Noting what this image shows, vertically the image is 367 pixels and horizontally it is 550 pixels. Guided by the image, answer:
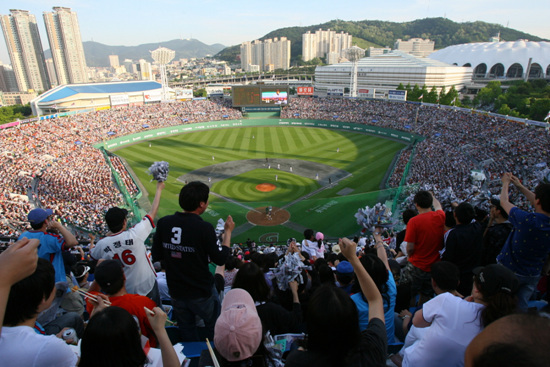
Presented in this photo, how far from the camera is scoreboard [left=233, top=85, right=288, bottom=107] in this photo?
2243 inches

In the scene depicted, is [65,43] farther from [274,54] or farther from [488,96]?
[488,96]

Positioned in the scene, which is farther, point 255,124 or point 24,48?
point 24,48

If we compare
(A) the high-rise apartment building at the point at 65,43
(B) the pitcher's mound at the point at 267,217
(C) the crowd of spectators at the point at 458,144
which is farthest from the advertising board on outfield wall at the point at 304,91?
(A) the high-rise apartment building at the point at 65,43

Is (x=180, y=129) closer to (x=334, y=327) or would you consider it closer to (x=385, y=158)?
(x=385, y=158)

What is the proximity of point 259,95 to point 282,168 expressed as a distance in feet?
94.2

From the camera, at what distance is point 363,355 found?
7.41 ft

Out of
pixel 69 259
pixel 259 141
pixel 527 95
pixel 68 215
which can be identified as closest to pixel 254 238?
pixel 68 215

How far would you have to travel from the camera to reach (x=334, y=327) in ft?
7.11

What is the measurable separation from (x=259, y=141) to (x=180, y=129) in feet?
47.7

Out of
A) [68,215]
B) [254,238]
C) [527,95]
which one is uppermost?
[527,95]

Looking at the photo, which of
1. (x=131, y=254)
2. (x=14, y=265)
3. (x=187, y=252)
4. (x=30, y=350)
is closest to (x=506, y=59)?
(x=187, y=252)

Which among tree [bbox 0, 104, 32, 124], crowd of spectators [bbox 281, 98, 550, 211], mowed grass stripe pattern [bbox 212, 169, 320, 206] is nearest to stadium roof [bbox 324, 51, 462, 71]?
crowd of spectators [bbox 281, 98, 550, 211]

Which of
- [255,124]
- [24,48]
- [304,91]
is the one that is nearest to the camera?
[255,124]

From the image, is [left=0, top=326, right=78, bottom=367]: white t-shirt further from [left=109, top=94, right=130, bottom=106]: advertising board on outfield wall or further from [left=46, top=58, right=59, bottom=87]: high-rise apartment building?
[left=46, top=58, right=59, bottom=87]: high-rise apartment building
